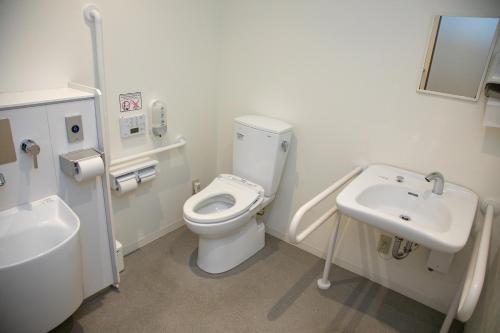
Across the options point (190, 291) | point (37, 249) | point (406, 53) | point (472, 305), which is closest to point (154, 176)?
point (190, 291)

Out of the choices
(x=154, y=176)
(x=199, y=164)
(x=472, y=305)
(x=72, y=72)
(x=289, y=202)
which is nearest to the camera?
(x=472, y=305)

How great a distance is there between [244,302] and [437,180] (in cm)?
125

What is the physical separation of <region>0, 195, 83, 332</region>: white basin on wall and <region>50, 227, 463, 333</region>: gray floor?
496mm

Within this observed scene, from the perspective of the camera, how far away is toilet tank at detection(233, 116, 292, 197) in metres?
2.23

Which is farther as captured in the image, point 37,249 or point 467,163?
point 467,163

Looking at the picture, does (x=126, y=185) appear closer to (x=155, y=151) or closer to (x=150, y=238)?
(x=155, y=151)

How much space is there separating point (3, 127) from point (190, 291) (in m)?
1.30

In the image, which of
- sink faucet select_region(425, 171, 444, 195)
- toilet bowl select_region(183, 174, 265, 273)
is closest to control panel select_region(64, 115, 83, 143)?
toilet bowl select_region(183, 174, 265, 273)

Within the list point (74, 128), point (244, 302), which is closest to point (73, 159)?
point (74, 128)

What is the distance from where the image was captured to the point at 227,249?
87.9 inches

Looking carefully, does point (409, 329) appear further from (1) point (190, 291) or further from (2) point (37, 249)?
(2) point (37, 249)

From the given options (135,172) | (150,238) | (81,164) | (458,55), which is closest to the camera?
(81,164)

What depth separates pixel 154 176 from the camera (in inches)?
89.0

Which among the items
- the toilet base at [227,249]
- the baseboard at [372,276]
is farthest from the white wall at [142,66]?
the baseboard at [372,276]
